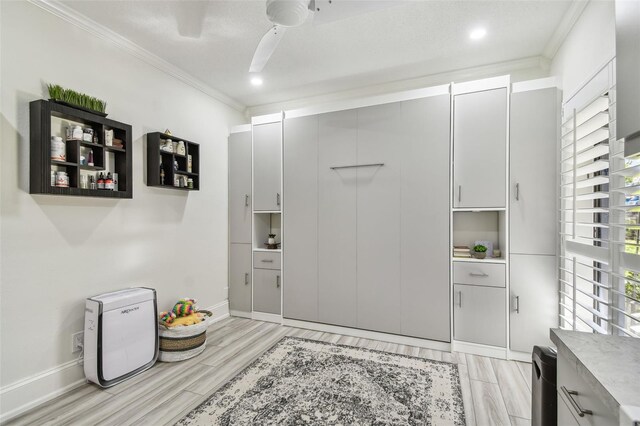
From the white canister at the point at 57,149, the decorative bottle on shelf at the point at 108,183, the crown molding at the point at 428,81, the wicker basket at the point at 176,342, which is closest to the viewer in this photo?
the white canister at the point at 57,149

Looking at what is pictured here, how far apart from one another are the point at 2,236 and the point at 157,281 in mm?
1226

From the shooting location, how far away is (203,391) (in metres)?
2.17

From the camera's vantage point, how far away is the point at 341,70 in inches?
125

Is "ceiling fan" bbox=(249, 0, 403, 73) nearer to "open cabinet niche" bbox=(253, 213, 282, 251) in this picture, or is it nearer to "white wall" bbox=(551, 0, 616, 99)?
"white wall" bbox=(551, 0, 616, 99)

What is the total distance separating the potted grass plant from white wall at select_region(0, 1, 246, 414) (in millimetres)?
106

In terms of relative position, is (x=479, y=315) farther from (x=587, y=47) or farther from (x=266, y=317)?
(x=266, y=317)

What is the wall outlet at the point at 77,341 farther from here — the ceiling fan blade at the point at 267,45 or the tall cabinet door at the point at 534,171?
the tall cabinet door at the point at 534,171

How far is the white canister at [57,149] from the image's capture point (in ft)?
6.61

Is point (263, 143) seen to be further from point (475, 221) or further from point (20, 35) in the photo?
point (475, 221)

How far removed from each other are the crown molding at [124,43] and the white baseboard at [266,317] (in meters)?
2.75

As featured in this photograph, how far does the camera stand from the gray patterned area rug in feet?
6.10

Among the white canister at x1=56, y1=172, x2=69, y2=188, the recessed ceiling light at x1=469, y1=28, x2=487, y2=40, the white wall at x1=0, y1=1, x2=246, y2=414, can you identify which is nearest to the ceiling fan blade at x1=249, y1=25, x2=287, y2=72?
the white wall at x1=0, y1=1, x2=246, y2=414

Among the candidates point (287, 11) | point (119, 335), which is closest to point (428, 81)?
point (287, 11)

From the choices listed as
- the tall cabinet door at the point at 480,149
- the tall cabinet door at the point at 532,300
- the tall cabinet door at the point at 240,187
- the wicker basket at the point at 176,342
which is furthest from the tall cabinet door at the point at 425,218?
the wicker basket at the point at 176,342
